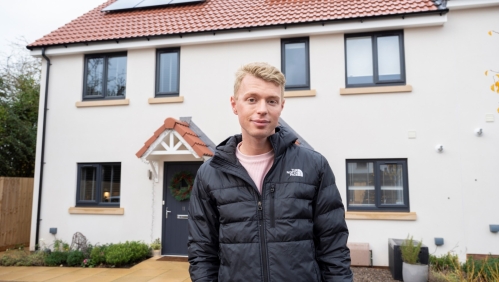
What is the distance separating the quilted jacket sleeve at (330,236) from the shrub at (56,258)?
27.9ft

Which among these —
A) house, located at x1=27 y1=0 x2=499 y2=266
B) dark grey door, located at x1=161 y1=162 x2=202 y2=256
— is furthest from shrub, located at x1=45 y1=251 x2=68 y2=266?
dark grey door, located at x1=161 y1=162 x2=202 y2=256

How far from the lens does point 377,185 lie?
8.30m

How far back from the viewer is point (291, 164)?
205 centimetres

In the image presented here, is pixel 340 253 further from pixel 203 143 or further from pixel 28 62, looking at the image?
pixel 28 62

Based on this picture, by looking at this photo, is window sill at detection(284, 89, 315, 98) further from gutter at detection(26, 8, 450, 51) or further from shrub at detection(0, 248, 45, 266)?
shrub at detection(0, 248, 45, 266)

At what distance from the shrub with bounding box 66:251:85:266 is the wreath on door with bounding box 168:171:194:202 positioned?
257 cm

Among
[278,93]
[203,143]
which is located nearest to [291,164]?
[278,93]

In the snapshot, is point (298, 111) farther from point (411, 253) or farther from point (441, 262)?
point (441, 262)

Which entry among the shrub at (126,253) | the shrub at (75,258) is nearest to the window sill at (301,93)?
the shrub at (126,253)

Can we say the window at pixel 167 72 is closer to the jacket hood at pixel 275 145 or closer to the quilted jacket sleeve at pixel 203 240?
the jacket hood at pixel 275 145

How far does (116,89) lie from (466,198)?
9.22 m

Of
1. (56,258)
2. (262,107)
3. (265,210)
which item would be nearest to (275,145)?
(262,107)

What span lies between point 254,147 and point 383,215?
6.90m

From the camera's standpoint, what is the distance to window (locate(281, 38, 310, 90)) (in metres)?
9.09
